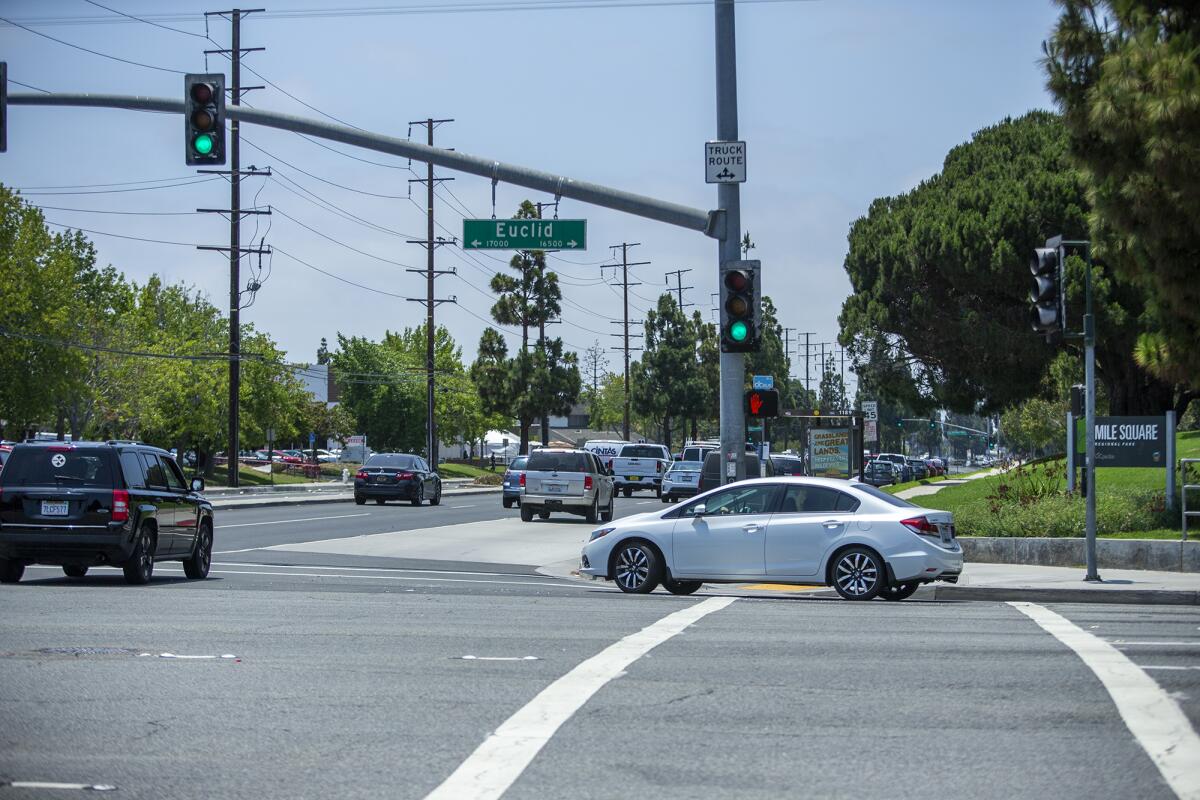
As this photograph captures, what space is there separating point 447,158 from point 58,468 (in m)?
→ 6.34

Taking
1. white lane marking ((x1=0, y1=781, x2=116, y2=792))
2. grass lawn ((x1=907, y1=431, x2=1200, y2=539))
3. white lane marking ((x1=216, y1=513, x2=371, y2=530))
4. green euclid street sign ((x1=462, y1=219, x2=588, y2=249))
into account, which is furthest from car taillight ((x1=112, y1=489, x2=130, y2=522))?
white lane marking ((x1=216, y1=513, x2=371, y2=530))

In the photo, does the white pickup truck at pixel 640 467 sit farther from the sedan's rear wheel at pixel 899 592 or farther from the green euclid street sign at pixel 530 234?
the sedan's rear wheel at pixel 899 592

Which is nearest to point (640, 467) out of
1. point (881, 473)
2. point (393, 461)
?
point (393, 461)

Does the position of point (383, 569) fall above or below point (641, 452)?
below

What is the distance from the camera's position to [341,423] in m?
122

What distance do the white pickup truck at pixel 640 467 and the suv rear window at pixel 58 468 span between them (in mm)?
40164

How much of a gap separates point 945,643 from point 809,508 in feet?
16.4

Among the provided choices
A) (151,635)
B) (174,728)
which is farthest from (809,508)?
(174,728)

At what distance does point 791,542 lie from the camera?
16.6m

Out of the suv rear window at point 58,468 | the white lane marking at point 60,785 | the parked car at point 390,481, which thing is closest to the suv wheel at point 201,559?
the suv rear window at point 58,468

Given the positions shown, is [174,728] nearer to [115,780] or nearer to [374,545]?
[115,780]

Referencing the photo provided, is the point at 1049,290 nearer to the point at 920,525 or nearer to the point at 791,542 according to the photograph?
the point at 920,525

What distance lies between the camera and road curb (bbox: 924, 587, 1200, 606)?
660 inches

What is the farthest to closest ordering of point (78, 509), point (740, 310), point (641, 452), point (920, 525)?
point (641, 452) → point (740, 310) → point (78, 509) → point (920, 525)
